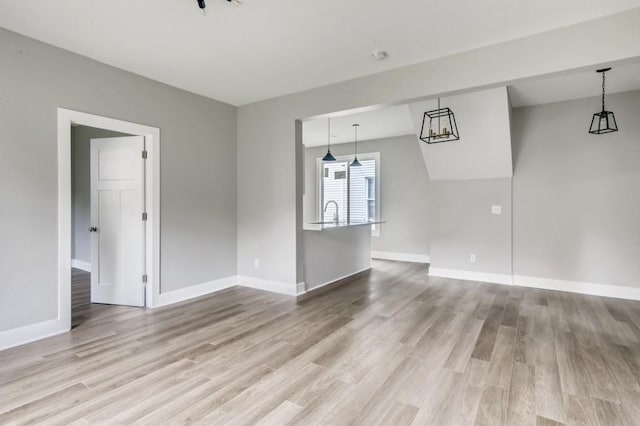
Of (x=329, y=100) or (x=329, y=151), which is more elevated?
(x=329, y=100)

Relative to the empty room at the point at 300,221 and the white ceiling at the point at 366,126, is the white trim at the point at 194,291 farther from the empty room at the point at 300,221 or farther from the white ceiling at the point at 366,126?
the white ceiling at the point at 366,126

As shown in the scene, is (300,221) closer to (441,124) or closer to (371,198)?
(441,124)

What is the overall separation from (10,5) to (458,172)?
5.48 metres

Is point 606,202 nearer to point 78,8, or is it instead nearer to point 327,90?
point 327,90

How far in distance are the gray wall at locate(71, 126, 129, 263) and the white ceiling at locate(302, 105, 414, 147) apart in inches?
159

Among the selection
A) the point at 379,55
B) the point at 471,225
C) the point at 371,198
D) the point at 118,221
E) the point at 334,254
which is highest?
the point at 379,55

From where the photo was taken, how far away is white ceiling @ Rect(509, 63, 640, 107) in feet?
12.3

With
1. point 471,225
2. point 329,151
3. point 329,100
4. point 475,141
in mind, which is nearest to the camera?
point 329,100

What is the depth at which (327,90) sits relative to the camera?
13.3 ft

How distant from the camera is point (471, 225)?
5.38 m

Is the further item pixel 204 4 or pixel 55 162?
pixel 55 162

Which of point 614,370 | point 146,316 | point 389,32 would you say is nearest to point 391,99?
point 389,32

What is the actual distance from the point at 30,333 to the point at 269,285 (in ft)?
8.37

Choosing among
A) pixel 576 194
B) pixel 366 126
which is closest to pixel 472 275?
pixel 576 194
